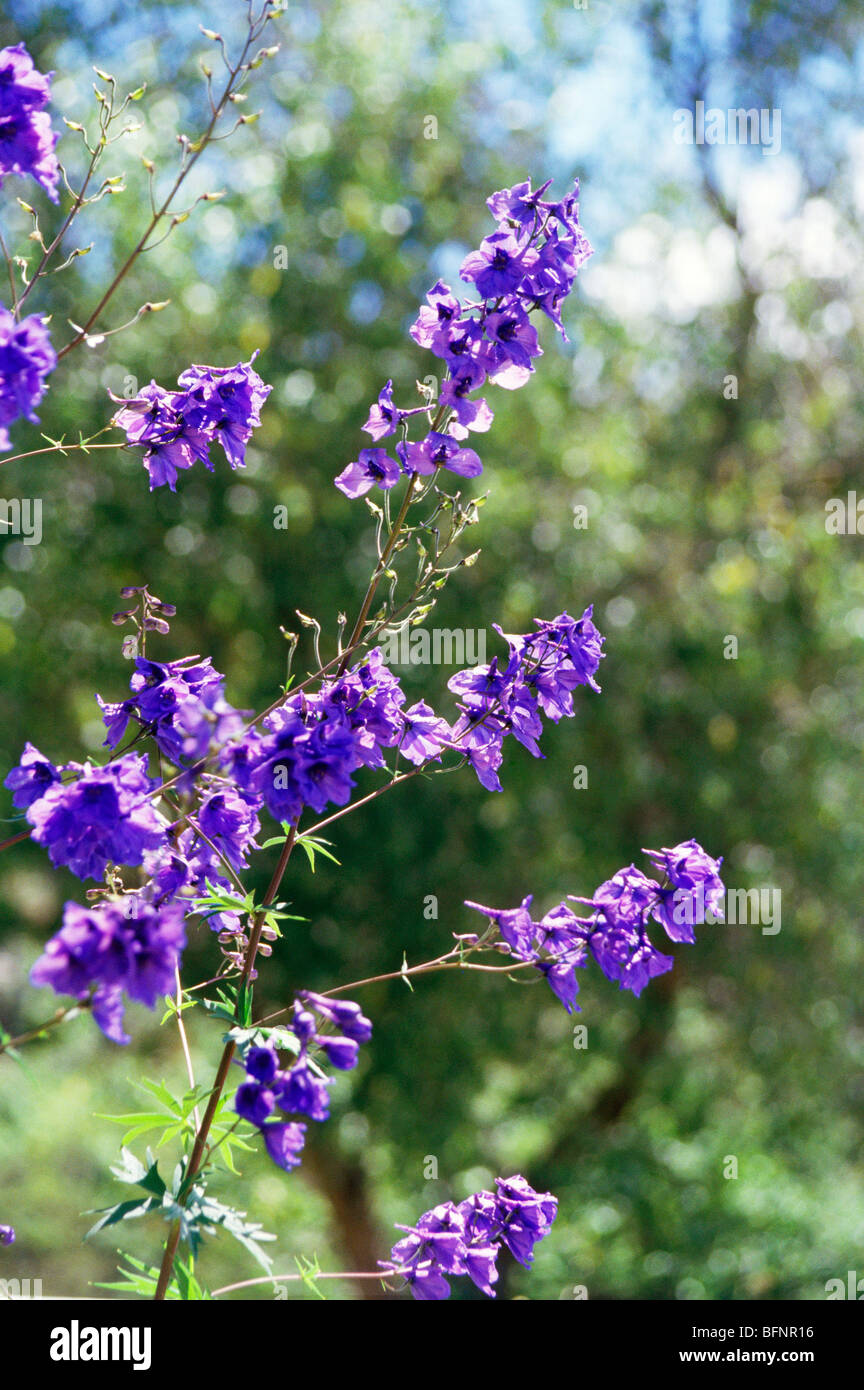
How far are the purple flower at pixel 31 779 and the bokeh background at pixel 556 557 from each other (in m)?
4.43

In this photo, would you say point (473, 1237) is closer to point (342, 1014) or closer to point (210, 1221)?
point (210, 1221)

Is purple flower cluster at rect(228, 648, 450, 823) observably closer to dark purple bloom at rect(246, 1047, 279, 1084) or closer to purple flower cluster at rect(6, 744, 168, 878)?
purple flower cluster at rect(6, 744, 168, 878)

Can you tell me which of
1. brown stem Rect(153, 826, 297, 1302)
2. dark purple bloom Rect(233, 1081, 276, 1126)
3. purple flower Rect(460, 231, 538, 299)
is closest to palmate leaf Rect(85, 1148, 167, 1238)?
brown stem Rect(153, 826, 297, 1302)

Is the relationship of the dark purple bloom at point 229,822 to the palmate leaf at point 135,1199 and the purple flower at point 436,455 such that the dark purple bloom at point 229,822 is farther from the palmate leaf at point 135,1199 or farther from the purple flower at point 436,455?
the purple flower at point 436,455

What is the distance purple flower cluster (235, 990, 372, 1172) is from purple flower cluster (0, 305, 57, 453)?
1.87 ft

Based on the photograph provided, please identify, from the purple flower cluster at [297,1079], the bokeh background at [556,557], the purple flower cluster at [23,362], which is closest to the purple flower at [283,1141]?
the purple flower cluster at [297,1079]

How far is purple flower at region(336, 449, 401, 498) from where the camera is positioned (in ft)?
5.11

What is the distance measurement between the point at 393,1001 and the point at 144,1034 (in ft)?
5.94

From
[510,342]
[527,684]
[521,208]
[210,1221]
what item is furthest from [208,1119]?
[521,208]

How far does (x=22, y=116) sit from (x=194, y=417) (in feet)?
1.28

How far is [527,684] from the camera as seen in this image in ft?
4.93
